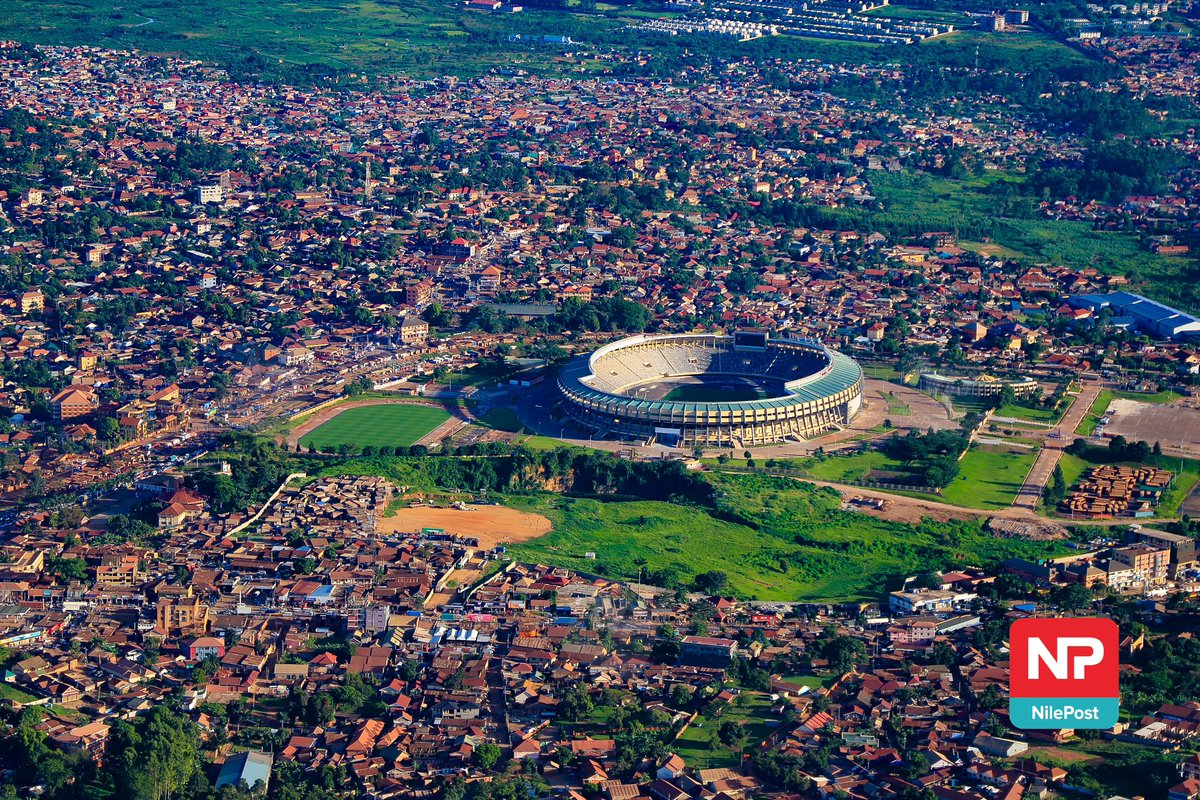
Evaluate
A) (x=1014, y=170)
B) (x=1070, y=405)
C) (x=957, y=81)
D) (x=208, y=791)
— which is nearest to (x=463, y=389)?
(x=1070, y=405)

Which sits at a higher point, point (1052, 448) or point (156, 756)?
point (1052, 448)

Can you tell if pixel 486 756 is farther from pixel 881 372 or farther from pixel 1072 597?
pixel 881 372

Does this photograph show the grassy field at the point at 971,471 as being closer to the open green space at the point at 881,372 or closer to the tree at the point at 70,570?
the open green space at the point at 881,372

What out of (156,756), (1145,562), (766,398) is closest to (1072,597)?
(1145,562)

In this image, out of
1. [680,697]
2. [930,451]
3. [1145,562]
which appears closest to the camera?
[680,697]

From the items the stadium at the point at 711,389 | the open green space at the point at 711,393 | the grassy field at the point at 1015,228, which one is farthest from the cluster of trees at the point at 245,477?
the grassy field at the point at 1015,228

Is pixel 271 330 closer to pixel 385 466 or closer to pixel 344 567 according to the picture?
pixel 385 466

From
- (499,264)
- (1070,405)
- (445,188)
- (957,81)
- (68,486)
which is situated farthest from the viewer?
(957,81)

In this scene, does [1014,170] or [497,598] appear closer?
[497,598]
